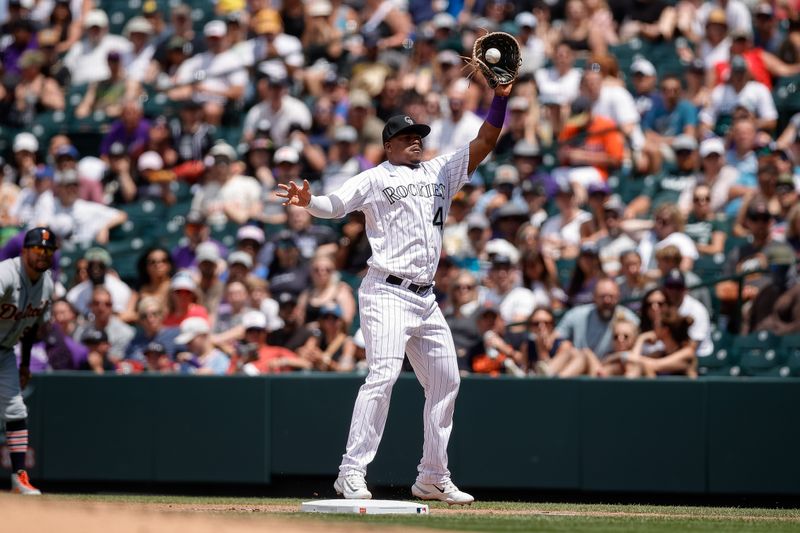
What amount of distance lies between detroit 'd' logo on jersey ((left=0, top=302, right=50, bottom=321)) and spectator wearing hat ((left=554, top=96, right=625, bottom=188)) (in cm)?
535

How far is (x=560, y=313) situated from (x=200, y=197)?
14.5ft

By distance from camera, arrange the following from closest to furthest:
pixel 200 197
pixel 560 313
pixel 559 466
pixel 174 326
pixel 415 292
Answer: pixel 415 292 < pixel 559 466 < pixel 560 313 < pixel 174 326 < pixel 200 197

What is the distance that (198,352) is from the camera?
452 inches

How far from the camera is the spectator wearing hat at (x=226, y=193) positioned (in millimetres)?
13555

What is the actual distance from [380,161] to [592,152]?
2.08 meters

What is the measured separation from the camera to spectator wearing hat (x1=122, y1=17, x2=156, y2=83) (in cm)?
1644

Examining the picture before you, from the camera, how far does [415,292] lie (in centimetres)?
767

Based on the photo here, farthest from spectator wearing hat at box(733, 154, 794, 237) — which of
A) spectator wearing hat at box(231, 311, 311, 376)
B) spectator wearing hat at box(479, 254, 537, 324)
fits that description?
spectator wearing hat at box(231, 311, 311, 376)

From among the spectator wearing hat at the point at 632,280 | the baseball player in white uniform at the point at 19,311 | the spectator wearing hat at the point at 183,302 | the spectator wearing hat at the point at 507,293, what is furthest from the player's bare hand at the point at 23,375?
the spectator wearing hat at the point at 632,280

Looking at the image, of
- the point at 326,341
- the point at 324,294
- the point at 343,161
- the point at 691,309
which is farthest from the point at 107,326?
the point at 691,309

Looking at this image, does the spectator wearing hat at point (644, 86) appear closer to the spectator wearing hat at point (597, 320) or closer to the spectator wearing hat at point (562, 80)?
the spectator wearing hat at point (562, 80)

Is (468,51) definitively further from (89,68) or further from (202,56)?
(89,68)

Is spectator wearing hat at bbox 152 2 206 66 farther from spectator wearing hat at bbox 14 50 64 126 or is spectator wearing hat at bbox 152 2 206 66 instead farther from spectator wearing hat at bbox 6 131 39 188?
spectator wearing hat at bbox 6 131 39 188

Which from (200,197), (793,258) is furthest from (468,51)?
(793,258)
